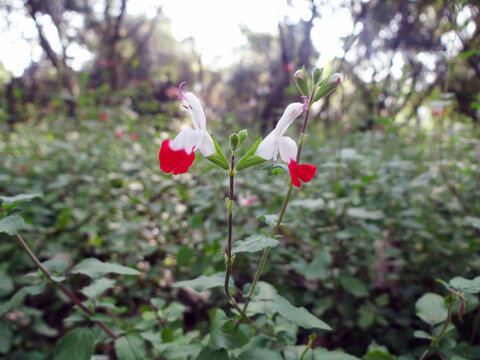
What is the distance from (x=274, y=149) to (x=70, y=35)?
37.2 feet

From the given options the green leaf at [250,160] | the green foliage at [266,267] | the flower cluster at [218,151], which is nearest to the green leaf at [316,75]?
the flower cluster at [218,151]

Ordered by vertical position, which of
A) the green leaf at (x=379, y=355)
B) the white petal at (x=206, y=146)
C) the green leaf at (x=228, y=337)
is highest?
the white petal at (x=206, y=146)

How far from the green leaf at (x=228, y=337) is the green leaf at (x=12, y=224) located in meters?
0.59

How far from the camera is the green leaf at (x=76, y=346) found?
0.84m

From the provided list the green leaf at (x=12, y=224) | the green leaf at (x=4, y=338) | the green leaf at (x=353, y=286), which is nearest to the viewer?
the green leaf at (x=12, y=224)

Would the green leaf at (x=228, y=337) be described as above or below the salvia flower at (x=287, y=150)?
below

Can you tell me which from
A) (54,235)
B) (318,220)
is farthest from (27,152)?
(318,220)

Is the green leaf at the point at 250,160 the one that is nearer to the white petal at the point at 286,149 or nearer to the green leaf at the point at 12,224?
the white petal at the point at 286,149

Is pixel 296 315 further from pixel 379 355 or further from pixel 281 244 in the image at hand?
pixel 281 244

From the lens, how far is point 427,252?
1.78 m

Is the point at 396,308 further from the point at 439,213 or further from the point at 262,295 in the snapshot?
the point at 262,295

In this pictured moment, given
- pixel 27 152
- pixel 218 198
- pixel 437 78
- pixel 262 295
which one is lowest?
pixel 262 295

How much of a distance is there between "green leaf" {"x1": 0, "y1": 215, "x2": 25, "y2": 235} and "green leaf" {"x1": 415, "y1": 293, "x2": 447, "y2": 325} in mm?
1212

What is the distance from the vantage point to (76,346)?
857 mm
